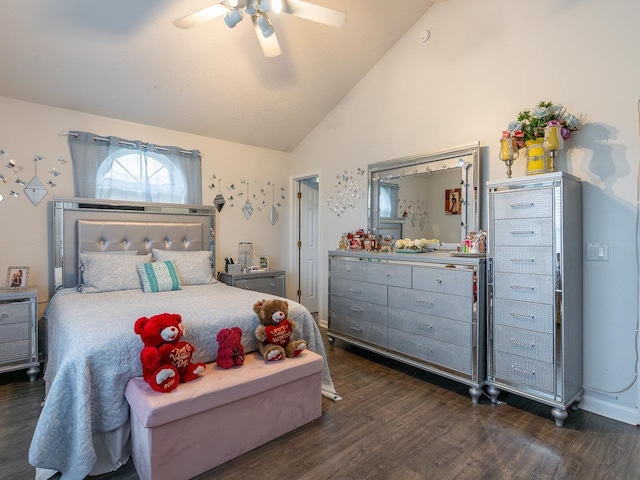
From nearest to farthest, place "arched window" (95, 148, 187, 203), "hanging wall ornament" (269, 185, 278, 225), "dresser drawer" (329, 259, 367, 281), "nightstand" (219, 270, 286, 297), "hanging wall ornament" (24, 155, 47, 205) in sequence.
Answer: "hanging wall ornament" (24, 155, 47, 205), "dresser drawer" (329, 259, 367, 281), "arched window" (95, 148, 187, 203), "nightstand" (219, 270, 286, 297), "hanging wall ornament" (269, 185, 278, 225)

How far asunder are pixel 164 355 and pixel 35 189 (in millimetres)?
2611

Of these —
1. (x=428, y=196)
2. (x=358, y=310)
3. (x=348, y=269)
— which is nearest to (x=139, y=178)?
(x=348, y=269)

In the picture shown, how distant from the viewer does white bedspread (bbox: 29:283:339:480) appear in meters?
1.65

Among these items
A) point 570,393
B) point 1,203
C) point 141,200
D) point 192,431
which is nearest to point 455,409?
point 570,393

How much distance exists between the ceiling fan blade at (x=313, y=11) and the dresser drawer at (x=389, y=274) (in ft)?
6.41

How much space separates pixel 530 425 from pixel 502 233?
1274 millimetres

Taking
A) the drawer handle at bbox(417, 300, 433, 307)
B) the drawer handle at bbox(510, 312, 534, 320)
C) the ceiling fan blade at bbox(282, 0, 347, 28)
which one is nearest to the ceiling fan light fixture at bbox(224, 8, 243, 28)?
the ceiling fan blade at bbox(282, 0, 347, 28)

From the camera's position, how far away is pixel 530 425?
2254mm

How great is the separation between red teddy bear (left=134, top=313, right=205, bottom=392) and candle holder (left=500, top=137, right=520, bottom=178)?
2.55 metres

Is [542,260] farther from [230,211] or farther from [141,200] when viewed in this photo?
[141,200]

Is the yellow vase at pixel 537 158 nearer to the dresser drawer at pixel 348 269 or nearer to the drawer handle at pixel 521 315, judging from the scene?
the drawer handle at pixel 521 315

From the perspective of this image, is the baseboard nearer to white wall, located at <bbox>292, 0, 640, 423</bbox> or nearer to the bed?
white wall, located at <bbox>292, 0, 640, 423</bbox>

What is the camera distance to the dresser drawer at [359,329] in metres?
3.23

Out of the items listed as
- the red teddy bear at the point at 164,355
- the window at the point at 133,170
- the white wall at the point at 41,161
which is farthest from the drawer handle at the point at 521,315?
the window at the point at 133,170
